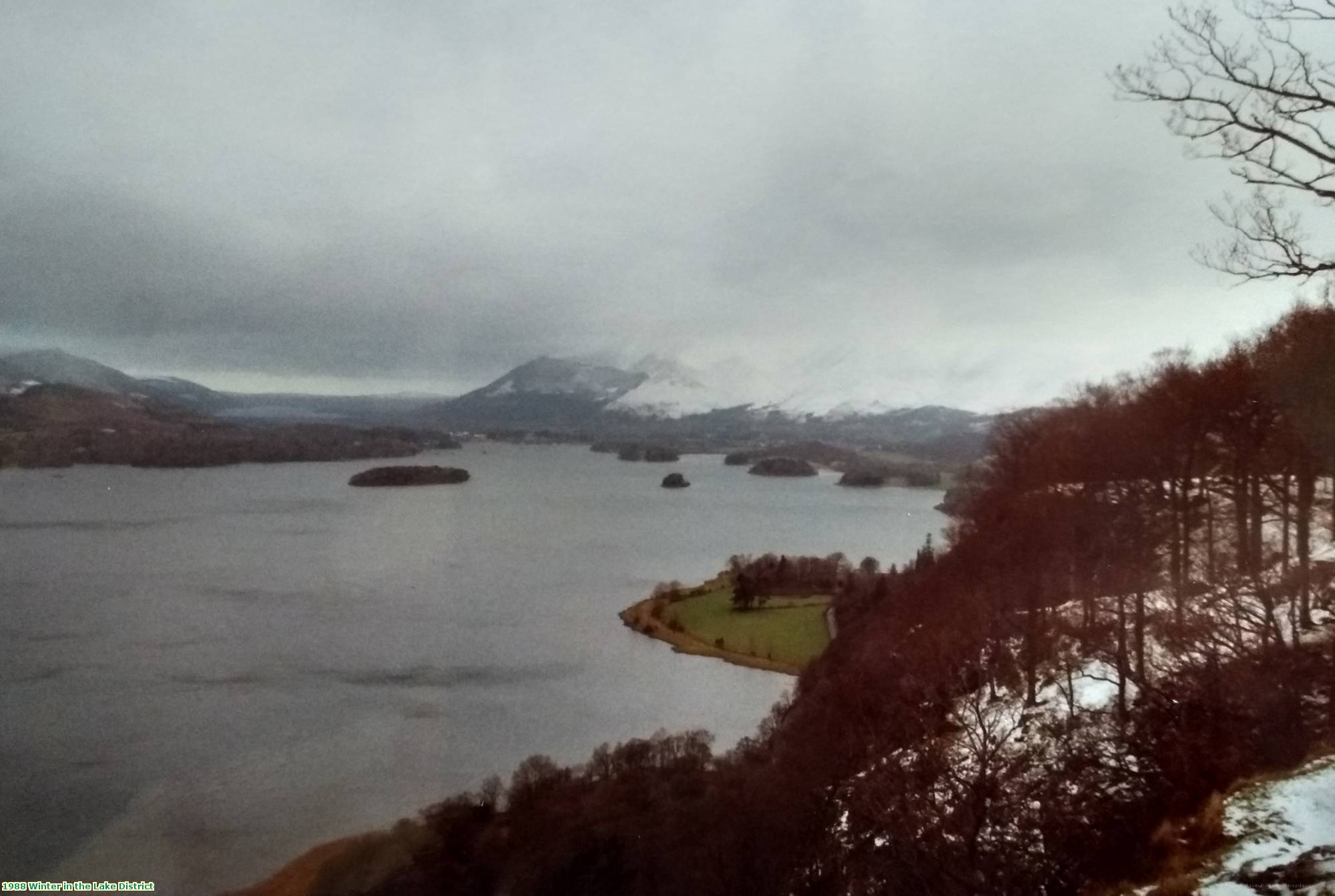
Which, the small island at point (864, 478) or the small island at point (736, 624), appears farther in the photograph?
the small island at point (864, 478)

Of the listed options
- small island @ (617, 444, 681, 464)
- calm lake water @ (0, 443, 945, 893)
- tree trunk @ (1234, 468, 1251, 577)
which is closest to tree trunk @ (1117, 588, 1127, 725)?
tree trunk @ (1234, 468, 1251, 577)

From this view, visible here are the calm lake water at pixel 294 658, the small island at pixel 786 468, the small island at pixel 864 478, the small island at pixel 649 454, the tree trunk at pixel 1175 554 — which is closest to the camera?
the tree trunk at pixel 1175 554

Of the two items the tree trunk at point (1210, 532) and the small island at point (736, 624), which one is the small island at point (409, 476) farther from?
the tree trunk at point (1210, 532)

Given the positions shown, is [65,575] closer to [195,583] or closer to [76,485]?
[195,583]

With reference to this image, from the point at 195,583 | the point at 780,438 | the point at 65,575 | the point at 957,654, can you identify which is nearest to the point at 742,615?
the point at 957,654

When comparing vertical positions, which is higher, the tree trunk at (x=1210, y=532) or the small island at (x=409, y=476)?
the tree trunk at (x=1210, y=532)

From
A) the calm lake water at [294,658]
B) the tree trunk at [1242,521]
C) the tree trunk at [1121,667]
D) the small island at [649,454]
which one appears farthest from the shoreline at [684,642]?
the small island at [649,454]

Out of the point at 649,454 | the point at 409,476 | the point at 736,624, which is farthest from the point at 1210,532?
the point at 649,454
